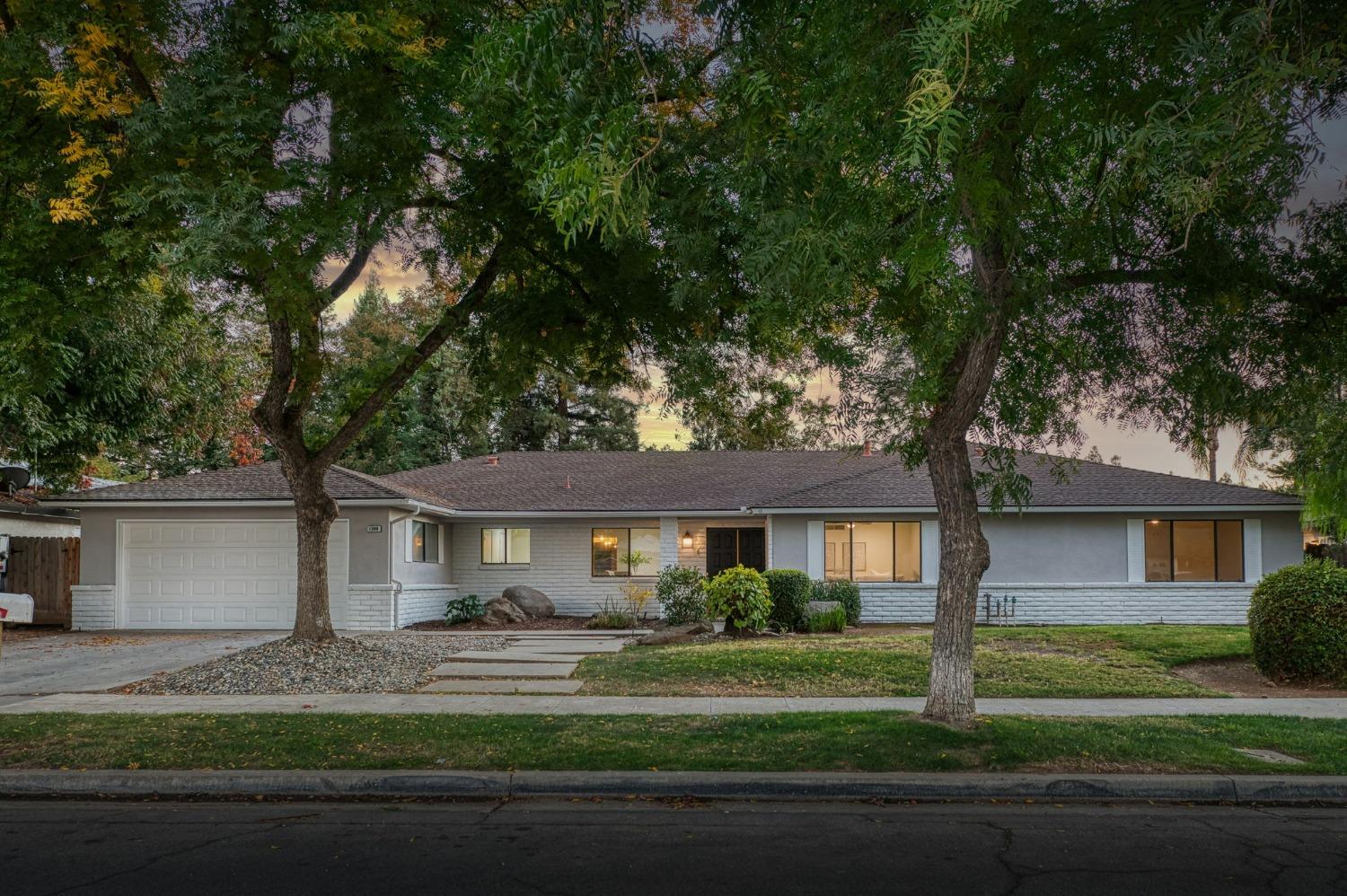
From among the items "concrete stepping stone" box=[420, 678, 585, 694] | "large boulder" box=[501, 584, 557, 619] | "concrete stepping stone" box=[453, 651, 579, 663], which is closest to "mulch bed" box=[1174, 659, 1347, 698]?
"concrete stepping stone" box=[420, 678, 585, 694]

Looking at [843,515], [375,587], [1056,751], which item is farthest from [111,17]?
[843,515]

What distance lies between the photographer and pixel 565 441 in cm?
4288

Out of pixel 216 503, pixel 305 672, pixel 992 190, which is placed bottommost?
pixel 305 672

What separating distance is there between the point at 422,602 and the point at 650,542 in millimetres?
5788

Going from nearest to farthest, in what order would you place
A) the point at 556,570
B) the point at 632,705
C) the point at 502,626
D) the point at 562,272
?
the point at 632,705
the point at 562,272
the point at 502,626
the point at 556,570

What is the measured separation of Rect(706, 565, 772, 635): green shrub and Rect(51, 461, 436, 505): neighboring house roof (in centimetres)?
688

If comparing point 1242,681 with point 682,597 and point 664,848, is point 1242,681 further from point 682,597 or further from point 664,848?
point 682,597

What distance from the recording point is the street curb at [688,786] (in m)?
7.27

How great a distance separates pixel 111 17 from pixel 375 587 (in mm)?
12341

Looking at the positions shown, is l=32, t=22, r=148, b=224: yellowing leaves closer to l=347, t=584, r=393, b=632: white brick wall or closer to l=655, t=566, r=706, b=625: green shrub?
l=347, t=584, r=393, b=632: white brick wall

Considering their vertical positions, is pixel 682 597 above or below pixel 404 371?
below

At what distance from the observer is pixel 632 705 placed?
10.5 meters

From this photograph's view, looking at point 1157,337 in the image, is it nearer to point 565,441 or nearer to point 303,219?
point 303,219

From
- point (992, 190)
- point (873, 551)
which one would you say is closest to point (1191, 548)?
point (873, 551)
